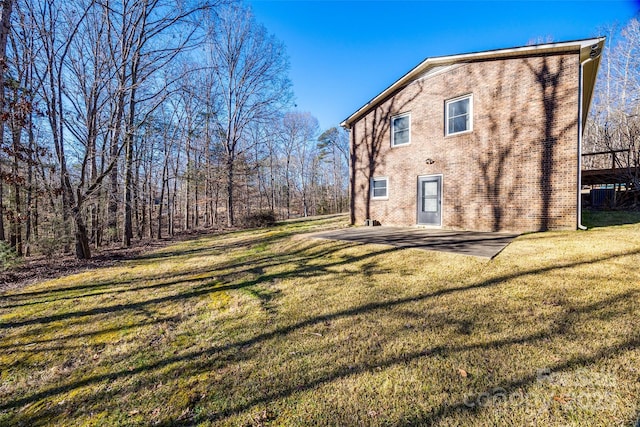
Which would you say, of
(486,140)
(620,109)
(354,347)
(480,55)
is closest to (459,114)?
(486,140)

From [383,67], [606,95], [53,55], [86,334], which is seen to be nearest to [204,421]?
[86,334]

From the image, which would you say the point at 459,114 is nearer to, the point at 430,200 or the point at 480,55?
the point at 480,55

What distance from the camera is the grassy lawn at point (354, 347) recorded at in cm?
194

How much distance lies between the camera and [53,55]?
7867 mm

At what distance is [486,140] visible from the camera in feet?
26.0

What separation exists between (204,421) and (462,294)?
11.2ft

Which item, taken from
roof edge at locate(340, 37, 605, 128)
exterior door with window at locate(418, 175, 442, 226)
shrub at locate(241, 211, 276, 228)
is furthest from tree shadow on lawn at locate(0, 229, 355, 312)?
shrub at locate(241, 211, 276, 228)

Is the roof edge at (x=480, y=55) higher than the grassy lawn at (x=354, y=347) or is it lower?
higher

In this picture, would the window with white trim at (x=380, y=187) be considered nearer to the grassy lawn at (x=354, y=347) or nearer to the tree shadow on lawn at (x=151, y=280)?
the tree shadow on lawn at (x=151, y=280)

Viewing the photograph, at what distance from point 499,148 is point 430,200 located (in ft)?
8.61

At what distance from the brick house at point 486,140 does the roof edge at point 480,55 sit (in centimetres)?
2

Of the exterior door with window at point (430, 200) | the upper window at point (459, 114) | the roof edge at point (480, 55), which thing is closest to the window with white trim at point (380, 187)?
the exterior door with window at point (430, 200)

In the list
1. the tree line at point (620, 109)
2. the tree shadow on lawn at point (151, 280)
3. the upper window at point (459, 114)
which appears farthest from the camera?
the tree line at point (620, 109)

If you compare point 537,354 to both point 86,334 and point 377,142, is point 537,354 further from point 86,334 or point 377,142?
point 377,142
